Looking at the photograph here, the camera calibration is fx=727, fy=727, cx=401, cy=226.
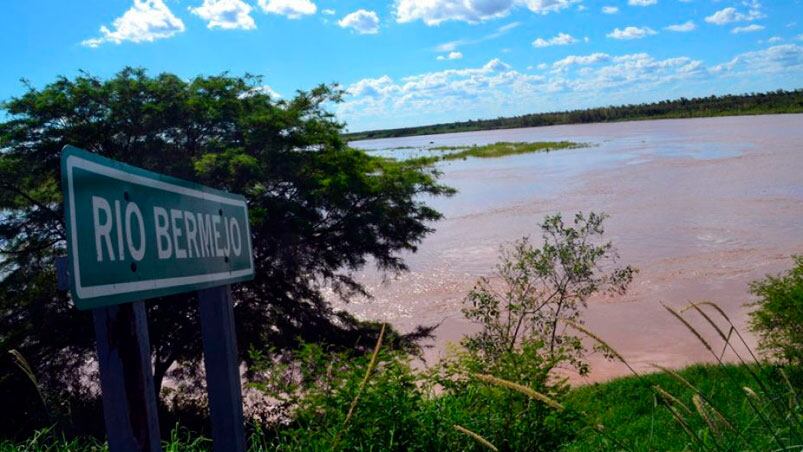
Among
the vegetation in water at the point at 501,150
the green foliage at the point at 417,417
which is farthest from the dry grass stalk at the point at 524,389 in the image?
the vegetation in water at the point at 501,150

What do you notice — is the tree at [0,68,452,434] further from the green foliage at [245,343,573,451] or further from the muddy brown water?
the green foliage at [245,343,573,451]

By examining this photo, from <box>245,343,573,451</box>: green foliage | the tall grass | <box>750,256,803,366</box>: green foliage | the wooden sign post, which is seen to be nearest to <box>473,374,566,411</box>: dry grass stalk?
the tall grass

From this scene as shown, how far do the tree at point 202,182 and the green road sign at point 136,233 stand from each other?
18.8ft

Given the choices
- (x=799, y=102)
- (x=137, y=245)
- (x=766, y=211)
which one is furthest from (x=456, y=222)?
(x=799, y=102)

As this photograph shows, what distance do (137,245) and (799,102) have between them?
110 m

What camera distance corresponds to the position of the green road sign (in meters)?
1.49

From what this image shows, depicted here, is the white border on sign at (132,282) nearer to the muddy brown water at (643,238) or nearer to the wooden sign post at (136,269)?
the wooden sign post at (136,269)

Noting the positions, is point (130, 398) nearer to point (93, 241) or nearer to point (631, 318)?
point (93, 241)

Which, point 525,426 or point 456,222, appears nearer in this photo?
point 525,426

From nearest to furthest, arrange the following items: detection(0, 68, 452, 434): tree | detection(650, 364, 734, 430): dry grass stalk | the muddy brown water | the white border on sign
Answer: the white border on sign
detection(650, 364, 734, 430): dry grass stalk
detection(0, 68, 452, 434): tree
the muddy brown water

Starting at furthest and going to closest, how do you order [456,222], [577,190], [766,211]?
[577,190], [456,222], [766,211]

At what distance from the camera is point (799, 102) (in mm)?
96875

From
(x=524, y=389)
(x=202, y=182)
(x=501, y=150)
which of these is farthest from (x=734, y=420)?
(x=501, y=150)

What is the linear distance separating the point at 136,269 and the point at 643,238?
20.9 meters
